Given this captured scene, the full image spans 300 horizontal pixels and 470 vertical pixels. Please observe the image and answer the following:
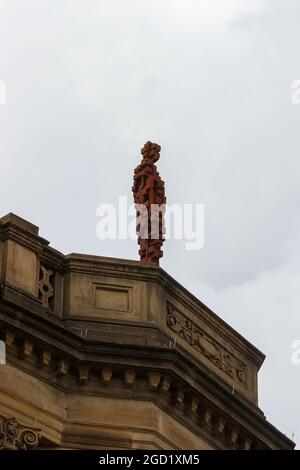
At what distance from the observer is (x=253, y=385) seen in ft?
118

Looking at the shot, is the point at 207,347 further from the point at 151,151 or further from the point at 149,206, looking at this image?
the point at 151,151

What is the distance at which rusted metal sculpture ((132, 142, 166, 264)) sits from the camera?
34281 millimetres

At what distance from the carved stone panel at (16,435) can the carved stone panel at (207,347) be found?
4.12 m

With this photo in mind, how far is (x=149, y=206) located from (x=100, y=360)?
421 centimetres

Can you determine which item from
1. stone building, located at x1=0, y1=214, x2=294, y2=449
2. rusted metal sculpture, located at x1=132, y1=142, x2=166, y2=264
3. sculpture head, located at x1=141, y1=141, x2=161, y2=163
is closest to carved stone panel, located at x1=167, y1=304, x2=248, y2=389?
stone building, located at x1=0, y1=214, x2=294, y2=449

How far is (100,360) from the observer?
31.5m

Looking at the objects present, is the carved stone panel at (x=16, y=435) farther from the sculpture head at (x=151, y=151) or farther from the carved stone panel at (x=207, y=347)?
the sculpture head at (x=151, y=151)

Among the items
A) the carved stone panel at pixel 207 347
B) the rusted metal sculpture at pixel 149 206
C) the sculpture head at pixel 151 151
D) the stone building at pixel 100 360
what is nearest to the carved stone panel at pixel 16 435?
the stone building at pixel 100 360

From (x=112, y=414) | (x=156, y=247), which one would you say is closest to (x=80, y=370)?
(x=112, y=414)

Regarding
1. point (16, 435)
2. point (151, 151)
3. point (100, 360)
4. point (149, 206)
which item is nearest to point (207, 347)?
point (149, 206)

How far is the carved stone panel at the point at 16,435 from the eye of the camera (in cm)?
2994

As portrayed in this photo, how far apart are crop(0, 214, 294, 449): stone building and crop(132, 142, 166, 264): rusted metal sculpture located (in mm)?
942

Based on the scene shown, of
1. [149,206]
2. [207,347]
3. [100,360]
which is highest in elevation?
[149,206]
